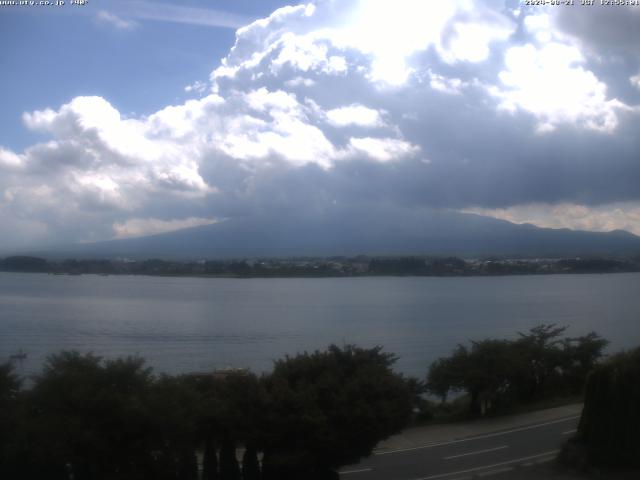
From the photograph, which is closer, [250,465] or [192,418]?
[192,418]

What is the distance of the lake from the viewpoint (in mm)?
28141

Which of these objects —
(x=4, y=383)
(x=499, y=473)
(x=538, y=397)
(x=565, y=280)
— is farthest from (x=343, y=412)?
(x=565, y=280)

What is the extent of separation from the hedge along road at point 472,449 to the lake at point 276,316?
8481 millimetres

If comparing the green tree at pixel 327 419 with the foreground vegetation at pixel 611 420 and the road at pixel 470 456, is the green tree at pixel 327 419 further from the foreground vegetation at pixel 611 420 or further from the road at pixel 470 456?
the foreground vegetation at pixel 611 420

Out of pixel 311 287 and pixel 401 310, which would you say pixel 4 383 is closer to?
pixel 401 310

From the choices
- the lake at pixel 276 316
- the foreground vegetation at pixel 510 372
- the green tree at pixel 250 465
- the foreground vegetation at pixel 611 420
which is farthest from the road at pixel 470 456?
the lake at pixel 276 316

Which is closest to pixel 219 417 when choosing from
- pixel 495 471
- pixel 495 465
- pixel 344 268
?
pixel 495 471

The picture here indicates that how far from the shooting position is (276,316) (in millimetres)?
41594

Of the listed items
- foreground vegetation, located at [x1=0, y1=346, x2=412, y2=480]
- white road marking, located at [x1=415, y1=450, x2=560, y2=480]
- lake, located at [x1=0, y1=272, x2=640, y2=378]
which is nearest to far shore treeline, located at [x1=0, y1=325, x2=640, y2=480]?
foreground vegetation, located at [x1=0, y1=346, x2=412, y2=480]

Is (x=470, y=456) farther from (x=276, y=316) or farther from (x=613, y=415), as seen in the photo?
(x=276, y=316)

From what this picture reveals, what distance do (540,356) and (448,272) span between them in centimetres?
4580

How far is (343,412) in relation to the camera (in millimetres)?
10641

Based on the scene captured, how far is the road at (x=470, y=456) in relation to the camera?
1202 cm

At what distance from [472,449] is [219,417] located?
6.02 m
